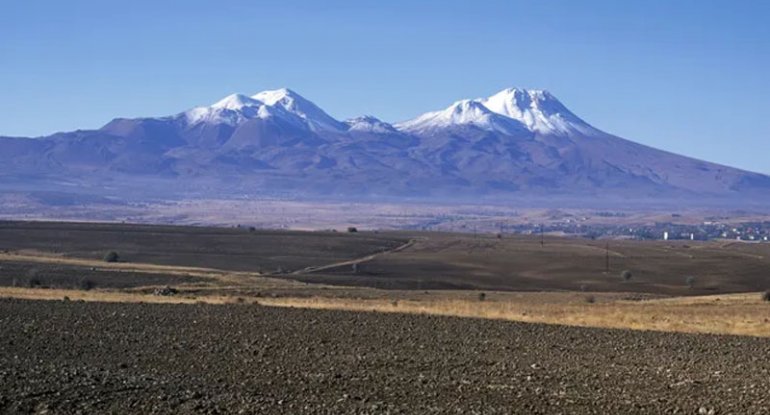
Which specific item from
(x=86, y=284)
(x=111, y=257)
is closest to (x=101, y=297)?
(x=86, y=284)

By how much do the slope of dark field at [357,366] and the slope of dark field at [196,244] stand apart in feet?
162

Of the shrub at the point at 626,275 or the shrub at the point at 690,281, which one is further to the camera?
the shrub at the point at 626,275

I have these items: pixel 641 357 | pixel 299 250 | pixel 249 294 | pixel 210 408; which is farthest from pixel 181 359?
pixel 299 250

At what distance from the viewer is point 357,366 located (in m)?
20.4

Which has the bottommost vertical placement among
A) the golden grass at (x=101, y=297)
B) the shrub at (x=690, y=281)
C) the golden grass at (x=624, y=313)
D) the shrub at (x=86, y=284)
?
the shrub at (x=690, y=281)

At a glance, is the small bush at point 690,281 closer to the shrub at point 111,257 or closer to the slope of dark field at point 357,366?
the shrub at point 111,257

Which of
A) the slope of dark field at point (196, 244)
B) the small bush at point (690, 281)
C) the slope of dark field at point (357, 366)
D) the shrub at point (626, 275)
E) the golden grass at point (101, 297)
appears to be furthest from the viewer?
the slope of dark field at point (196, 244)

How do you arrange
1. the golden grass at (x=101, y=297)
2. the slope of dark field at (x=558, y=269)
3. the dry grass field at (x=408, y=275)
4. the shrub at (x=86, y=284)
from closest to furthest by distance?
1. the dry grass field at (x=408, y=275)
2. the golden grass at (x=101, y=297)
3. the shrub at (x=86, y=284)
4. the slope of dark field at (x=558, y=269)

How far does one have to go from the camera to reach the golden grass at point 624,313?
2980 centimetres

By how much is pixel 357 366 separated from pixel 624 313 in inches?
591

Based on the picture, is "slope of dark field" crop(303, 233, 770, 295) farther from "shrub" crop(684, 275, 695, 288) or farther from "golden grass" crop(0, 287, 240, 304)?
"golden grass" crop(0, 287, 240, 304)

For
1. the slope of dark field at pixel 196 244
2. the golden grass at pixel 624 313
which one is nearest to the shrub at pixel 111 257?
the slope of dark field at pixel 196 244

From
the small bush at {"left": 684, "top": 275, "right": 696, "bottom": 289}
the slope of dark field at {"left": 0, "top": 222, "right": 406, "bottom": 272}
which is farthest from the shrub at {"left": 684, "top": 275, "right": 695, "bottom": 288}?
the slope of dark field at {"left": 0, "top": 222, "right": 406, "bottom": 272}

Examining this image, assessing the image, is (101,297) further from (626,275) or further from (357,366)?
(626,275)
